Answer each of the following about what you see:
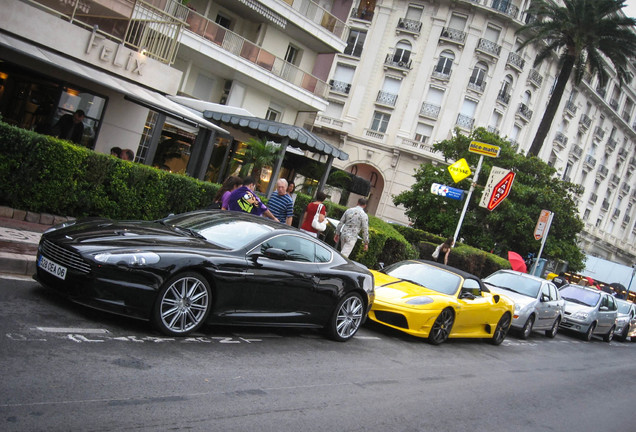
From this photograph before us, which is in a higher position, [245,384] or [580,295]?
[580,295]

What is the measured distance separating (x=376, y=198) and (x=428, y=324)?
1331 inches

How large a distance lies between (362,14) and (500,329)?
35021 millimetres

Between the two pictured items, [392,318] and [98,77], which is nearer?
[392,318]

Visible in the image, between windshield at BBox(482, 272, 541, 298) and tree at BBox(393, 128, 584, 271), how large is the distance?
584 inches

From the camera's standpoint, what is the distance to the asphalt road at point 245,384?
4180mm

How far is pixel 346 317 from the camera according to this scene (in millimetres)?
8438

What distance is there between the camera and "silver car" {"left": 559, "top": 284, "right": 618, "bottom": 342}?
1852 centimetres

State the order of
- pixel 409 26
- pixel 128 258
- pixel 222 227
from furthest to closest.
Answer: pixel 409 26
pixel 222 227
pixel 128 258

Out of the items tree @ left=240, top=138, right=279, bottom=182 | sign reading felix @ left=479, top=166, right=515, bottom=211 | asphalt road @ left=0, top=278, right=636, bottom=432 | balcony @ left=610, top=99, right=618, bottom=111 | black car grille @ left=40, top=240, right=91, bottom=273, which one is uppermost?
balcony @ left=610, top=99, right=618, bottom=111

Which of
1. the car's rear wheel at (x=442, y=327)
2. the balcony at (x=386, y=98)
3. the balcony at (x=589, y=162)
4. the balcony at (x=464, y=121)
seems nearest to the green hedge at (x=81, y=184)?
the car's rear wheel at (x=442, y=327)

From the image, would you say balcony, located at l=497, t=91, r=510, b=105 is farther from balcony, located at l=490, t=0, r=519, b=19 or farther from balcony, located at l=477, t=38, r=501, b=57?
balcony, located at l=490, t=0, r=519, b=19

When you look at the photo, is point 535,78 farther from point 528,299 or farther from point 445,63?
point 528,299

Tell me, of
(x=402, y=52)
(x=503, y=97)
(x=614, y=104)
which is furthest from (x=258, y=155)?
(x=614, y=104)

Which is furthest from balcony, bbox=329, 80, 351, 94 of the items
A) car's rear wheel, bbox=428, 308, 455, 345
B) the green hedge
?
car's rear wheel, bbox=428, 308, 455, 345
